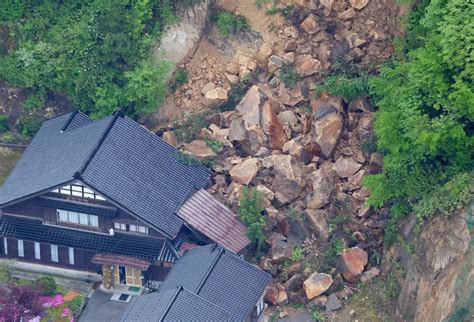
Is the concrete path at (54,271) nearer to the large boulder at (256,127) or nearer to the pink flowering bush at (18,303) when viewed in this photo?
the pink flowering bush at (18,303)

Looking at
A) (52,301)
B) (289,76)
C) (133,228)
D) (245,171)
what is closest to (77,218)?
(133,228)

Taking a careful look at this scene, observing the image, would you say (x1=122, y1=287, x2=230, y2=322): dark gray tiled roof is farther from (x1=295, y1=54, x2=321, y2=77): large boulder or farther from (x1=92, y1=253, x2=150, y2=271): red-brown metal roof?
(x1=295, y1=54, x2=321, y2=77): large boulder

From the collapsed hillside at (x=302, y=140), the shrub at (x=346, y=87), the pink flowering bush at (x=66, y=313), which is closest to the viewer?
the collapsed hillside at (x=302, y=140)

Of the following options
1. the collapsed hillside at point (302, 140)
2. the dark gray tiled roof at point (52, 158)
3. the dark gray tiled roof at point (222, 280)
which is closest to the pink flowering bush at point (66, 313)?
the dark gray tiled roof at point (222, 280)

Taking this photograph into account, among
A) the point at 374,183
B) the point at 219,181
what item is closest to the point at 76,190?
the point at 219,181

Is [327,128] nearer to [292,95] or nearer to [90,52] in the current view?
[292,95]

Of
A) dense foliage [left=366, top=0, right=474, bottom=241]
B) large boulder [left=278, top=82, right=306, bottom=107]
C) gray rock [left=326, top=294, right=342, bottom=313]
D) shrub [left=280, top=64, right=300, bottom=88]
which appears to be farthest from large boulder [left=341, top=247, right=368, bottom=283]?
shrub [left=280, top=64, right=300, bottom=88]
